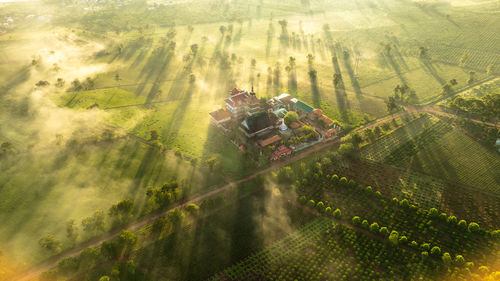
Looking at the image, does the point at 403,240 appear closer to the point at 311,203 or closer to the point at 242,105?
the point at 311,203

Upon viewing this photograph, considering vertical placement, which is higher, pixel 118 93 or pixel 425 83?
pixel 425 83

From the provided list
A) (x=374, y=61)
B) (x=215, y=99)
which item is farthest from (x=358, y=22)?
(x=215, y=99)

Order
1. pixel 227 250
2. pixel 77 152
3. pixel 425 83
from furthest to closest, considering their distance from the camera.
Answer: pixel 425 83 → pixel 77 152 → pixel 227 250

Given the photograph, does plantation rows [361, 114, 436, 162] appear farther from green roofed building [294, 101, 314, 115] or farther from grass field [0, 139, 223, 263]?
grass field [0, 139, 223, 263]

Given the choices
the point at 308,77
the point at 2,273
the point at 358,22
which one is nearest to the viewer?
the point at 2,273

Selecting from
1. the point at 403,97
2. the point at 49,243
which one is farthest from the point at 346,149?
the point at 49,243

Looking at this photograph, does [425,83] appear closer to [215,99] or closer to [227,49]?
[215,99]

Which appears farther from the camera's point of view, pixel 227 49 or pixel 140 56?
pixel 227 49
